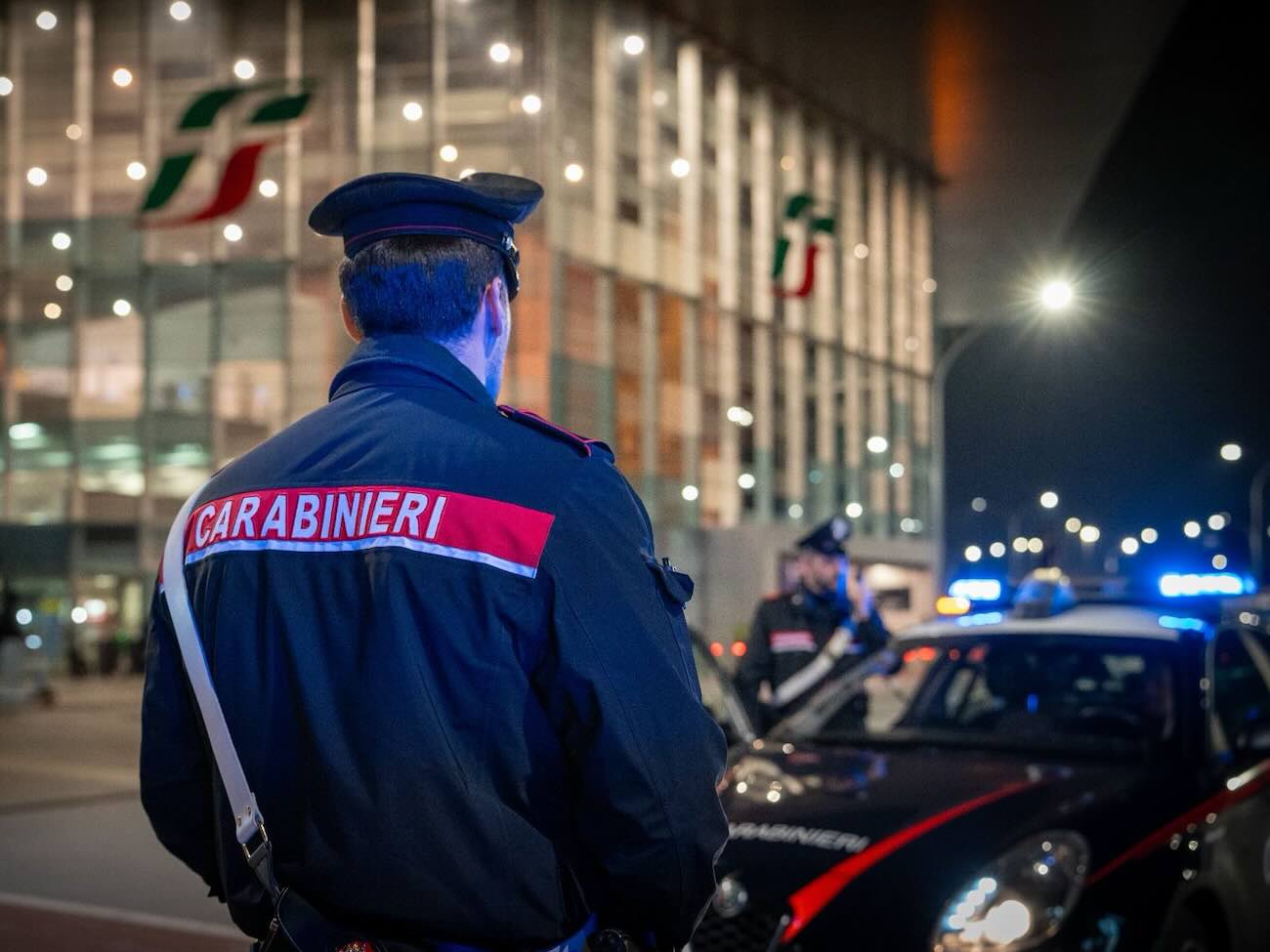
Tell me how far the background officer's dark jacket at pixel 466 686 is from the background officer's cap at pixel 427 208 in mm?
256

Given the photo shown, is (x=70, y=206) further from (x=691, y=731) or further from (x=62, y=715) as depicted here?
(x=691, y=731)

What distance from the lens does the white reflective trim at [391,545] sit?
1.80 metres

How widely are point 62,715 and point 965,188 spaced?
974 inches

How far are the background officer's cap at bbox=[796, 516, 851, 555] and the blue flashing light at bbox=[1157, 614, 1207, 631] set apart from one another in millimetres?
2605

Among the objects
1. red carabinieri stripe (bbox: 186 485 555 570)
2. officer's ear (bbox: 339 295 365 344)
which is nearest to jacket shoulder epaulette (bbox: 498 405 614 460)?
red carabinieri stripe (bbox: 186 485 555 570)

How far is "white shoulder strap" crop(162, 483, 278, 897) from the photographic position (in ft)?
6.10

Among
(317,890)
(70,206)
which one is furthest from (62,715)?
(317,890)

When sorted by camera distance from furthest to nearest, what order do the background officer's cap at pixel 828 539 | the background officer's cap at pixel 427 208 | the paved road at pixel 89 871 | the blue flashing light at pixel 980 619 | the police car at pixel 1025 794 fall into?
the background officer's cap at pixel 828 539, the paved road at pixel 89 871, the blue flashing light at pixel 980 619, the police car at pixel 1025 794, the background officer's cap at pixel 427 208

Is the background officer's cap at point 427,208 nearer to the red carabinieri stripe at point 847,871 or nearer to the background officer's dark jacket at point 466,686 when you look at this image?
the background officer's dark jacket at point 466,686

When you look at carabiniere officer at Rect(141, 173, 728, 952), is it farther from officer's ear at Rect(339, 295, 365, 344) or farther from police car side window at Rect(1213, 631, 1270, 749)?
police car side window at Rect(1213, 631, 1270, 749)

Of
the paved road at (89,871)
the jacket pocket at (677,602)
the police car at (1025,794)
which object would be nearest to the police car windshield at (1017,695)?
the police car at (1025,794)

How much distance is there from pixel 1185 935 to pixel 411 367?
10.7 feet

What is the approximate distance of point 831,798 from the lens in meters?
4.50

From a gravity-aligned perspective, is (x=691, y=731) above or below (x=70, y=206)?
below
